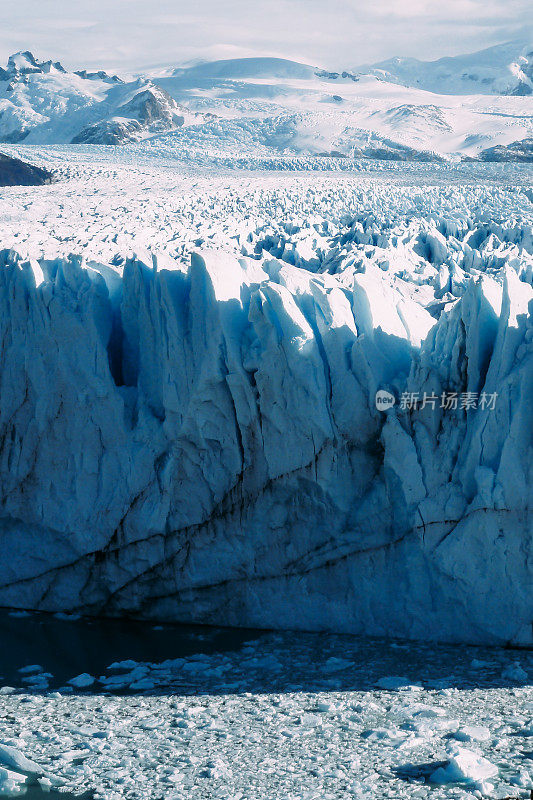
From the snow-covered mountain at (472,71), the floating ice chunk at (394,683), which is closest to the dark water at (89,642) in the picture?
the floating ice chunk at (394,683)

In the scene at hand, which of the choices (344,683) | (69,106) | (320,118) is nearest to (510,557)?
(344,683)

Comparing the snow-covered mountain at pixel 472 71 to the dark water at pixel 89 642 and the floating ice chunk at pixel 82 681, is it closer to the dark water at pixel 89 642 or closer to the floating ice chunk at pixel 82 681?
the dark water at pixel 89 642

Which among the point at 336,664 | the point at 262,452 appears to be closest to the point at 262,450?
the point at 262,452

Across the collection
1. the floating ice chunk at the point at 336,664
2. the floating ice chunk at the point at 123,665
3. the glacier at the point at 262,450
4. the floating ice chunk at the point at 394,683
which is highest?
the glacier at the point at 262,450

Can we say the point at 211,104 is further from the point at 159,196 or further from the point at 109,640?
the point at 109,640

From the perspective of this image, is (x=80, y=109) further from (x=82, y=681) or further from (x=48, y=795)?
(x=48, y=795)

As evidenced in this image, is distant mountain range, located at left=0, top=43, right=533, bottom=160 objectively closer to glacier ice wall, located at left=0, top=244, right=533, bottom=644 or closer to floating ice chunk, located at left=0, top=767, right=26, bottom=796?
glacier ice wall, located at left=0, top=244, right=533, bottom=644
